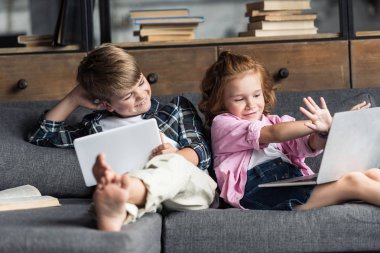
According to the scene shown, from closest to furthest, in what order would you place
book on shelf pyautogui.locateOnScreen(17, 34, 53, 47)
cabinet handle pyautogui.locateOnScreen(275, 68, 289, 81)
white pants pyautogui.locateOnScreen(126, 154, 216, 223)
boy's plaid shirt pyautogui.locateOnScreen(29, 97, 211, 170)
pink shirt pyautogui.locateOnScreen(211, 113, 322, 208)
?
white pants pyautogui.locateOnScreen(126, 154, 216, 223) < pink shirt pyautogui.locateOnScreen(211, 113, 322, 208) < boy's plaid shirt pyautogui.locateOnScreen(29, 97, 211, 170) < cabinet handle pyautogui.locateOnScreen(275, 68, 289, 81) < book on shelf pyautogui.locateOnScreen(17, 34, 53, 47)

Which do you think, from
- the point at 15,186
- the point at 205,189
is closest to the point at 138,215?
the point at 205,189

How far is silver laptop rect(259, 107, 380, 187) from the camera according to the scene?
7.37ft

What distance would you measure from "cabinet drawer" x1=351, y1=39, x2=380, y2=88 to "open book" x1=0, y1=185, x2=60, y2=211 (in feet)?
4.31

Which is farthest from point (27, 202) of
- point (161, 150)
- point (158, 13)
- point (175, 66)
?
point (158, 13)

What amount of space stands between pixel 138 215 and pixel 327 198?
582 mm

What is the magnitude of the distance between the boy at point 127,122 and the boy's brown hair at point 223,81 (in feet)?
0.23

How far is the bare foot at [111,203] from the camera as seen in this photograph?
1.97 meters

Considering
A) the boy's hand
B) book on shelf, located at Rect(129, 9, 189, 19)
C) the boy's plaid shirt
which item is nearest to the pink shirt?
the boy's plaid shirt

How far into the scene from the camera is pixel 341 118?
221 centimetres

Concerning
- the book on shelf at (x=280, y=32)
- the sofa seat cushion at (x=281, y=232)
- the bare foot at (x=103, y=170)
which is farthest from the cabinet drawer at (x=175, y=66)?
the bare foot at (x=103, y=170)

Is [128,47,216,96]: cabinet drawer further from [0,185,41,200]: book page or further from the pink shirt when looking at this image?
[0,185,41,200]: book page

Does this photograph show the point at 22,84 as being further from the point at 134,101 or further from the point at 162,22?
the point at 134,101

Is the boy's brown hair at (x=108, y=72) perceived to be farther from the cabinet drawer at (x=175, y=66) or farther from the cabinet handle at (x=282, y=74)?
the cabinet handle at (x=282, y=74)

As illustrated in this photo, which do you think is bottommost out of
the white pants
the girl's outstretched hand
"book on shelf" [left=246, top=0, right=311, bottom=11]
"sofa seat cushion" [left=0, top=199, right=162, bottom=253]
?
"sofa seat cushion" [left=0, top=199, right=162, bottom=253]
